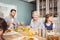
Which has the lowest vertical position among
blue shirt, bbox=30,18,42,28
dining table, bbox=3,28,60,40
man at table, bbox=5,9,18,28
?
dining table, bbox=3,28,60,40

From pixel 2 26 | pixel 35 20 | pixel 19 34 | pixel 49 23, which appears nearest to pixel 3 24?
pixel 2 26

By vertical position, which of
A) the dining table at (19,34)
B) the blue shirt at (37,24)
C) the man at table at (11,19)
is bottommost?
the dining table at (19,34)

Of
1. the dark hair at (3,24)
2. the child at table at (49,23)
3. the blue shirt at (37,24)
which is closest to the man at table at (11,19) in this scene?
the dark hair at (3,24)

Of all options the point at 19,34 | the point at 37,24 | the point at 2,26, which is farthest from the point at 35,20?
the point at 2,26

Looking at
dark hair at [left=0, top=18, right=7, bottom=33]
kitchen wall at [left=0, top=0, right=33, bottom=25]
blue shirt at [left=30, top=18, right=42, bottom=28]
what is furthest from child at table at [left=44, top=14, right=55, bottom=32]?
dark hair at [left=0, top=18, right=7, bottom=33]

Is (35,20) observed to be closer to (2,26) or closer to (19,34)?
(19,34)

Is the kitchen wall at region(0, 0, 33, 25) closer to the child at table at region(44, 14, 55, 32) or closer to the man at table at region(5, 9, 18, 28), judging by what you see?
the man at table at region(5, 9, 18, 28)

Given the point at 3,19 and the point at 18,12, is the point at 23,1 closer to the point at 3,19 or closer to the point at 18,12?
the point at 18,12

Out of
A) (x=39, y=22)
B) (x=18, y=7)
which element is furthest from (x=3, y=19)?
(x=39, y=22)

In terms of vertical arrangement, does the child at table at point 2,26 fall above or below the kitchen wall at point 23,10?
below

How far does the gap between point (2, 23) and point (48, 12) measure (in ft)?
1.26

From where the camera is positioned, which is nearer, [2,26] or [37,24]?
[2,26]

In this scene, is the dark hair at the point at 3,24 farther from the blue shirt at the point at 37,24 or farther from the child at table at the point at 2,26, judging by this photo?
the blue shirt at the point at 37,24

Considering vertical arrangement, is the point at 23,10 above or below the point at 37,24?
above
